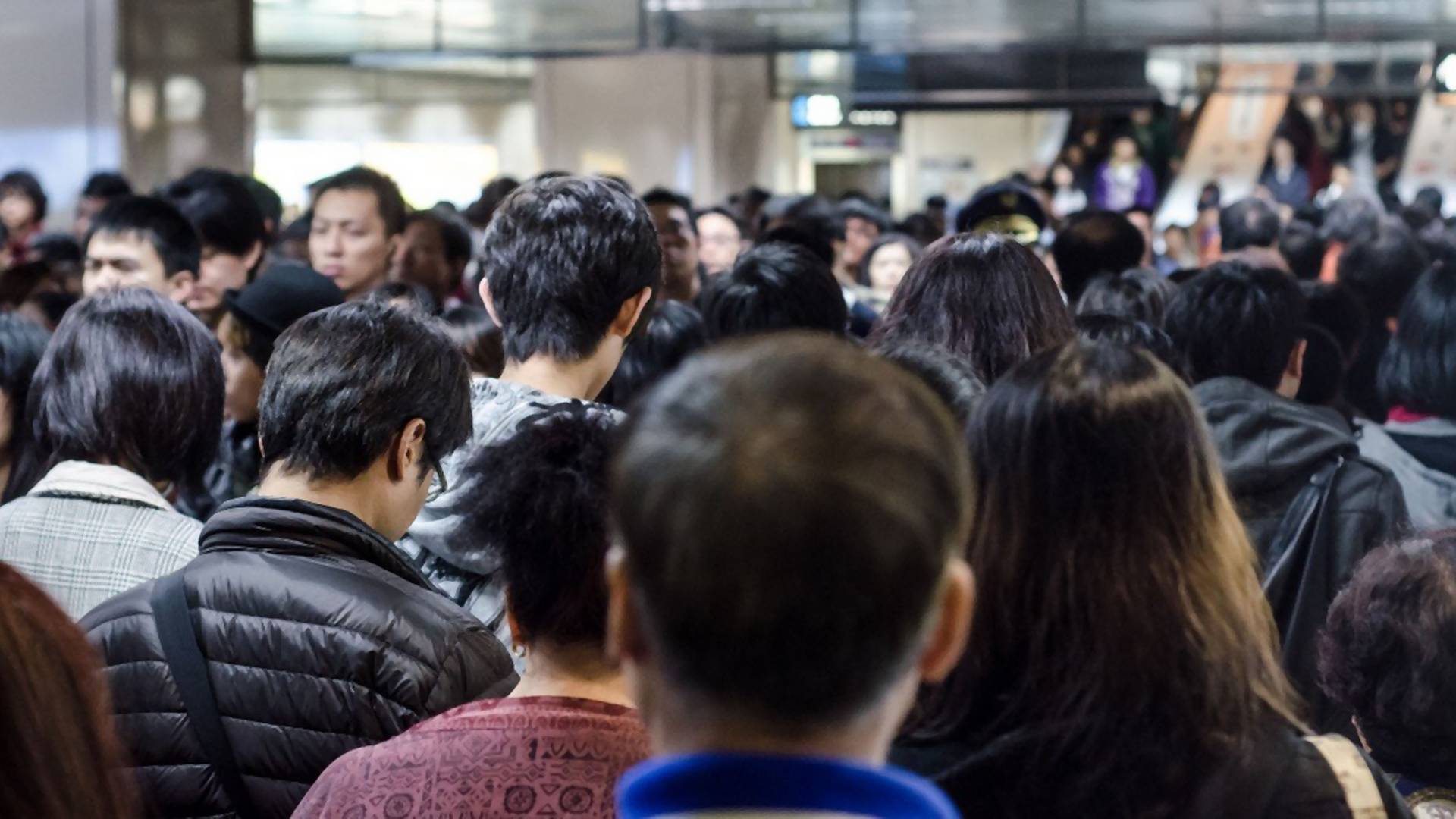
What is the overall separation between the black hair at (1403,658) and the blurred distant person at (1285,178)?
1487cm

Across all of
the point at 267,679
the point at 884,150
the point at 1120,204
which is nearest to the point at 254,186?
the point at 267,679

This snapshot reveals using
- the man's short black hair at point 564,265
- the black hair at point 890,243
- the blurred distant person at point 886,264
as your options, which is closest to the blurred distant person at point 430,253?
the blurred distant person at point 886,264

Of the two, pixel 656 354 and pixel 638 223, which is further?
pixel 656 354

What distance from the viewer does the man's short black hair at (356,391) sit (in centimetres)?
269

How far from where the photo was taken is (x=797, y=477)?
1.12 metres

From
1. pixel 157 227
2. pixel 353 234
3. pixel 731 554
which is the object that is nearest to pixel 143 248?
pixel 157 227

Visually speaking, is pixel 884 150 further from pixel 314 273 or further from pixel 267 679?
pixel 267 679

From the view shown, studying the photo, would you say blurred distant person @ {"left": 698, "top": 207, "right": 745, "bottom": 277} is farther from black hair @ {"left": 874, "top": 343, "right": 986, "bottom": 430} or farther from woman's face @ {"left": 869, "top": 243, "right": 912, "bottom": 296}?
black hair @ {"left": 874, "top": 343, "right": 986, "bottom": 430}

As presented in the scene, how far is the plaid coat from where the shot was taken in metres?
3.14

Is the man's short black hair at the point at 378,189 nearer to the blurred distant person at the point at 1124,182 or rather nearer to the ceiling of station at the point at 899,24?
the ceiling of station at the point at 899,24

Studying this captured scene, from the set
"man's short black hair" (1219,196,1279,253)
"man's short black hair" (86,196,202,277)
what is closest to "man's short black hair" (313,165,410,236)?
"man's short black hair" (86,196,202,277)

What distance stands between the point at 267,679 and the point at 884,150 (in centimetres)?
1782

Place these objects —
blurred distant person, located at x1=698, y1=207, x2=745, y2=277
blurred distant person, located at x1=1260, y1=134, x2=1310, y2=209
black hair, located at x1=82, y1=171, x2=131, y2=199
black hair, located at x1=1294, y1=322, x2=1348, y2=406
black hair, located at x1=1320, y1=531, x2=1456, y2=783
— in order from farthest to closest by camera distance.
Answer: blurred distant person, located at x1=1260, y1=134, x2=1310, y2=209
black hair, located at x1=82, y1=171, x2=131, y2=199
blurred distant person, located at x1=698, y1=207, x2=745, y2=277
black hair, located at x1=1294, y1=322, x2=1348, y2=406
black hair, located at x1=1320, y1=531, x2=1456, y2=783

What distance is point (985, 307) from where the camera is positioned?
338 centimetres
